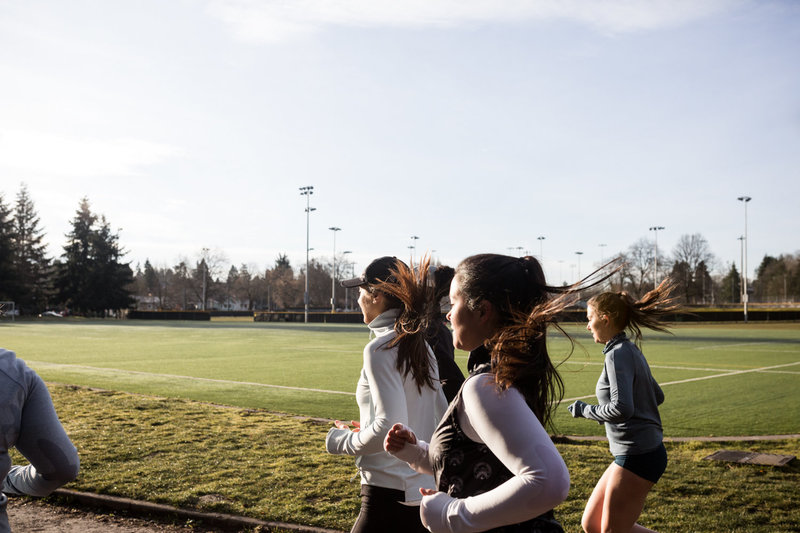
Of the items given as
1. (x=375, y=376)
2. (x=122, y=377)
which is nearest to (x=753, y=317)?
(x=122, y=377)

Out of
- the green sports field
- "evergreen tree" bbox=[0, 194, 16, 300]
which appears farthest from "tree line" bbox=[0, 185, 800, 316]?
the green sports field

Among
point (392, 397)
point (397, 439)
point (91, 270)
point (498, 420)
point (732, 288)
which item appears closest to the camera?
point (498, 420)

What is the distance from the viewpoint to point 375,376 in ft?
10.3

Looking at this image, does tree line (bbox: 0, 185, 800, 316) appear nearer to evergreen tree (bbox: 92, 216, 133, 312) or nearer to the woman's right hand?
evergreen tree (bbox: 92, 216, 133, 312)

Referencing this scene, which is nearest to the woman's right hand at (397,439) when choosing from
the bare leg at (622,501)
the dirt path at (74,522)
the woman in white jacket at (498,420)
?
the woman in white jacket at (498,420)

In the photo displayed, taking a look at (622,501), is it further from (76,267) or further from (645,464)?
(76,267)

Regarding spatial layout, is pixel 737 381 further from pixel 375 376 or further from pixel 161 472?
pixel 375 376

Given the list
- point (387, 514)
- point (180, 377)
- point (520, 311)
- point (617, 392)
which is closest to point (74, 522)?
point (387, 514)

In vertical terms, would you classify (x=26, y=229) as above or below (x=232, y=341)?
above

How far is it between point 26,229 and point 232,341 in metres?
80.4

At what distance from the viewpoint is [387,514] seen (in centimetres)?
328

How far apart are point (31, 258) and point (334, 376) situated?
308 feet

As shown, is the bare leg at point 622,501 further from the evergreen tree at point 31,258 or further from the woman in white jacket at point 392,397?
the evergreen tree at point 31,258

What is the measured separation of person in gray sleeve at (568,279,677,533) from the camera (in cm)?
415
